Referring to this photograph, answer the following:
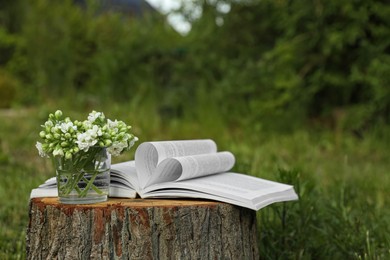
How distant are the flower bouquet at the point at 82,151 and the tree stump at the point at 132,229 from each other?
5cm

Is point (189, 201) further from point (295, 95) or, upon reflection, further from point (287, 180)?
point (295, 95)

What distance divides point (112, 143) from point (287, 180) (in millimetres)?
1273

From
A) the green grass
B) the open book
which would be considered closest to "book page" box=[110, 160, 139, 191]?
the open book

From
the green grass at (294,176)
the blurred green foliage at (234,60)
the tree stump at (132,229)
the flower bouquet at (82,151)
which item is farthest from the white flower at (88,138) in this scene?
the blurred green foliage at (234,60)

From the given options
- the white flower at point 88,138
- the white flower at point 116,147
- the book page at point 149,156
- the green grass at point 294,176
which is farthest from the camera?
the green grass at point 294,176

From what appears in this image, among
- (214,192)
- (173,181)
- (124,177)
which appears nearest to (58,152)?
(124,177)

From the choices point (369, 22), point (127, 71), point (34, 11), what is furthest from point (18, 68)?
point (369, 22)

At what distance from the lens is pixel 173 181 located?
2582 millimetres

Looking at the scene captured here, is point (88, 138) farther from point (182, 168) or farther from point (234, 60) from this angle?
point (234, 60)

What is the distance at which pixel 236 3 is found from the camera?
356 inches

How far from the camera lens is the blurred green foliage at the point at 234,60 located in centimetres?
794

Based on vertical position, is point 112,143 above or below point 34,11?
below

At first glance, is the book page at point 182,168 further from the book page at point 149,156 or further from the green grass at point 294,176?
the green grass at point 294,176

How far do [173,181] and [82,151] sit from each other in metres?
0.36
